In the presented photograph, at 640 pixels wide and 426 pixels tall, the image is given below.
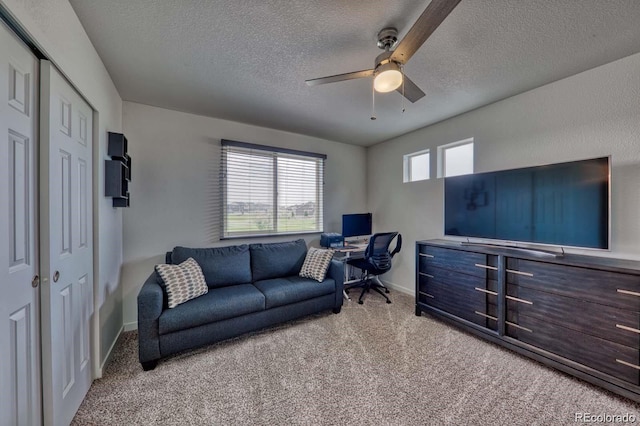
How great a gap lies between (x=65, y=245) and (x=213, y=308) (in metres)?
1.17

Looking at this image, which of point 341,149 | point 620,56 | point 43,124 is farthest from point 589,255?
point 43,124

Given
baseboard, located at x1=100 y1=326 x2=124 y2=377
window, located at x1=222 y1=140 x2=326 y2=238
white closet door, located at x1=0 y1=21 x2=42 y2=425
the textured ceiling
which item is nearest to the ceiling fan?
the textured ceiling

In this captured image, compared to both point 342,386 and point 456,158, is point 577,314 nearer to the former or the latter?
point 342,386

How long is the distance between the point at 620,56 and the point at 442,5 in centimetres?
199

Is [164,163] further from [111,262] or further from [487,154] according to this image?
[487,154]

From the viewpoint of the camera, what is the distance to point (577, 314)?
1830 mm

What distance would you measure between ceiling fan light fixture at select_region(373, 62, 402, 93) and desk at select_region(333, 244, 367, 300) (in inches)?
93.5

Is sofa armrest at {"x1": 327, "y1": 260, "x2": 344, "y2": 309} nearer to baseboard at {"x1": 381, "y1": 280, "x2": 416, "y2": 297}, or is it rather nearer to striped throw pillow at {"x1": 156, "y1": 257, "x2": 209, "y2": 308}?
baseboard at {"x1": 381, "y1": 280, "x2": 416, "y2": 297}

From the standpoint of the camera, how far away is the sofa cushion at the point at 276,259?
9.85 ft

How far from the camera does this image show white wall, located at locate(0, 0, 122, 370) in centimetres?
118

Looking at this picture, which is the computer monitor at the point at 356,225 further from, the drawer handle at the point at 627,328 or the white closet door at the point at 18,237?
the white closet door at the point at 18,237

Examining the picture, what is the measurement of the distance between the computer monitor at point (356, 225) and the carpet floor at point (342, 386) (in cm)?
175

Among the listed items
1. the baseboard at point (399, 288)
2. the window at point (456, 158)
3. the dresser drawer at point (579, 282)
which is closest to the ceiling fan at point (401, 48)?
the window at point (456, 158)

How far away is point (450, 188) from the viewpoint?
293 centimetres
